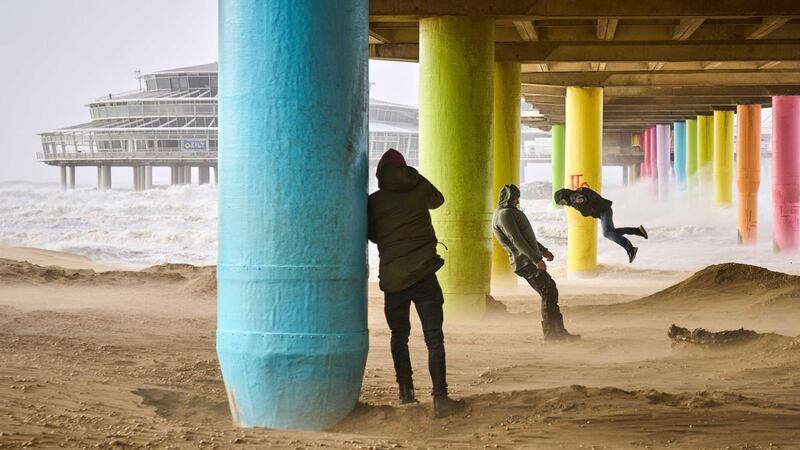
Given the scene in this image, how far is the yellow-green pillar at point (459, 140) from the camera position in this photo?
16234 millimetres

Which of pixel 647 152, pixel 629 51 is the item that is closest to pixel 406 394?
pixel 629 51

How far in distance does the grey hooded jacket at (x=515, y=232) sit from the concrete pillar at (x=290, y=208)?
5127 mm

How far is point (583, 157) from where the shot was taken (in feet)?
88.0

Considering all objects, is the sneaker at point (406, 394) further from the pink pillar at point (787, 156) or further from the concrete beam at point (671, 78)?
the pink pillar at point (787, 156)

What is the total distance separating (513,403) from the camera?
326 inches

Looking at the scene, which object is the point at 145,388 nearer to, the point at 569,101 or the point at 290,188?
the point at 290,188

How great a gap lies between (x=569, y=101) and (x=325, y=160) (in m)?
20.1

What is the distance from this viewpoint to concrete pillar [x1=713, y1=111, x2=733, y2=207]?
40.8 metres

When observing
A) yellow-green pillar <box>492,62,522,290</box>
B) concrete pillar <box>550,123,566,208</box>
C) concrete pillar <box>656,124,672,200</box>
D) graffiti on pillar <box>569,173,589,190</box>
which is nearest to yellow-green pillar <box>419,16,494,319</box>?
yellow-green pillar <box>492,62,522,290</box>

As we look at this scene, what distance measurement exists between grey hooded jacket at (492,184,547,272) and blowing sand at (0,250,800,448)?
1.00 m

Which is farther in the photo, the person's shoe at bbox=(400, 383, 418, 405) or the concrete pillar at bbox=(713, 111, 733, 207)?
the concrete pillar at bbox=(713, 111, 733, 207)

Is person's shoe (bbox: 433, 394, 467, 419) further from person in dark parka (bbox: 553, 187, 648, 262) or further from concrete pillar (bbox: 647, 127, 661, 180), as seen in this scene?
concrete pillar (bbox: 647, 127, 661, 180)

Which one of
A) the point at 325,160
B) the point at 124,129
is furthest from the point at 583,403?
the point at 124,129

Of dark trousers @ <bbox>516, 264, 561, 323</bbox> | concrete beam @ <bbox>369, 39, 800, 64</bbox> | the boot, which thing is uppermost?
concrete beam @ <bbox>369, 39, 800, 64</bbox>
